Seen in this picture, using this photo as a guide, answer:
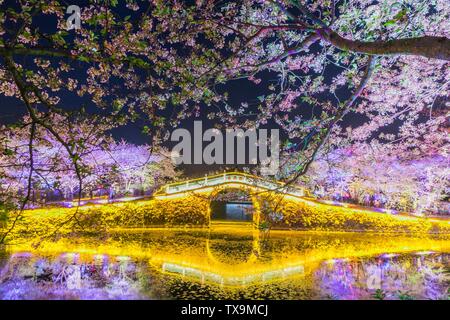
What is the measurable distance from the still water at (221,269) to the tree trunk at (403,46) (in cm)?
353

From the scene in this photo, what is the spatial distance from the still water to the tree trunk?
3.53 meters

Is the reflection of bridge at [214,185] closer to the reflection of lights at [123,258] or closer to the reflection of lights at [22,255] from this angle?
the reflection of lights at [123,258]

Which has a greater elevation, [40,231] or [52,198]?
[52,198]

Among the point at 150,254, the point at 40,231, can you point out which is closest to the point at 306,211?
the point at 150,254

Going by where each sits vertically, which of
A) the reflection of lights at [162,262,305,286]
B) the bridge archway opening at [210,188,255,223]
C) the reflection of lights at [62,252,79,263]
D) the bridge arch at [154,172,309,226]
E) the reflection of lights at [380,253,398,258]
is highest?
the bridge arch at [154,172,309,226]

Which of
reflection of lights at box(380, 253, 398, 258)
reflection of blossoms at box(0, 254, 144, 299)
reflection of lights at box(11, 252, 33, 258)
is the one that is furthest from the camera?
reflection of lights at box(380, 253, 398, 258)

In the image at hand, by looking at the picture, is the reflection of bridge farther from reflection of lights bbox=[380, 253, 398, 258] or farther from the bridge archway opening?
reflection of lights bbox=[380, 253, 398, 258]

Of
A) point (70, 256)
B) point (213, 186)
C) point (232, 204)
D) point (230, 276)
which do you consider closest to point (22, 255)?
point (70, 256)

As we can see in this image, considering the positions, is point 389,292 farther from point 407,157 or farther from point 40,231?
point 40,231

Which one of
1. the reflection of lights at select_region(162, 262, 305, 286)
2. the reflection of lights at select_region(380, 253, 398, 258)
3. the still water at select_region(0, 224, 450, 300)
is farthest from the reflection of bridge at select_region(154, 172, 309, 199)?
the reflection of lights at select_region(162, 262, 305, 286)

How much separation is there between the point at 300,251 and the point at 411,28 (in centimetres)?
1065

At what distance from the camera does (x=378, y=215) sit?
21797 millimetres

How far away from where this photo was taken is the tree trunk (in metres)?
3.20

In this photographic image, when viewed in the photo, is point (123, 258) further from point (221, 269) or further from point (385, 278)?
point (385, 278)
